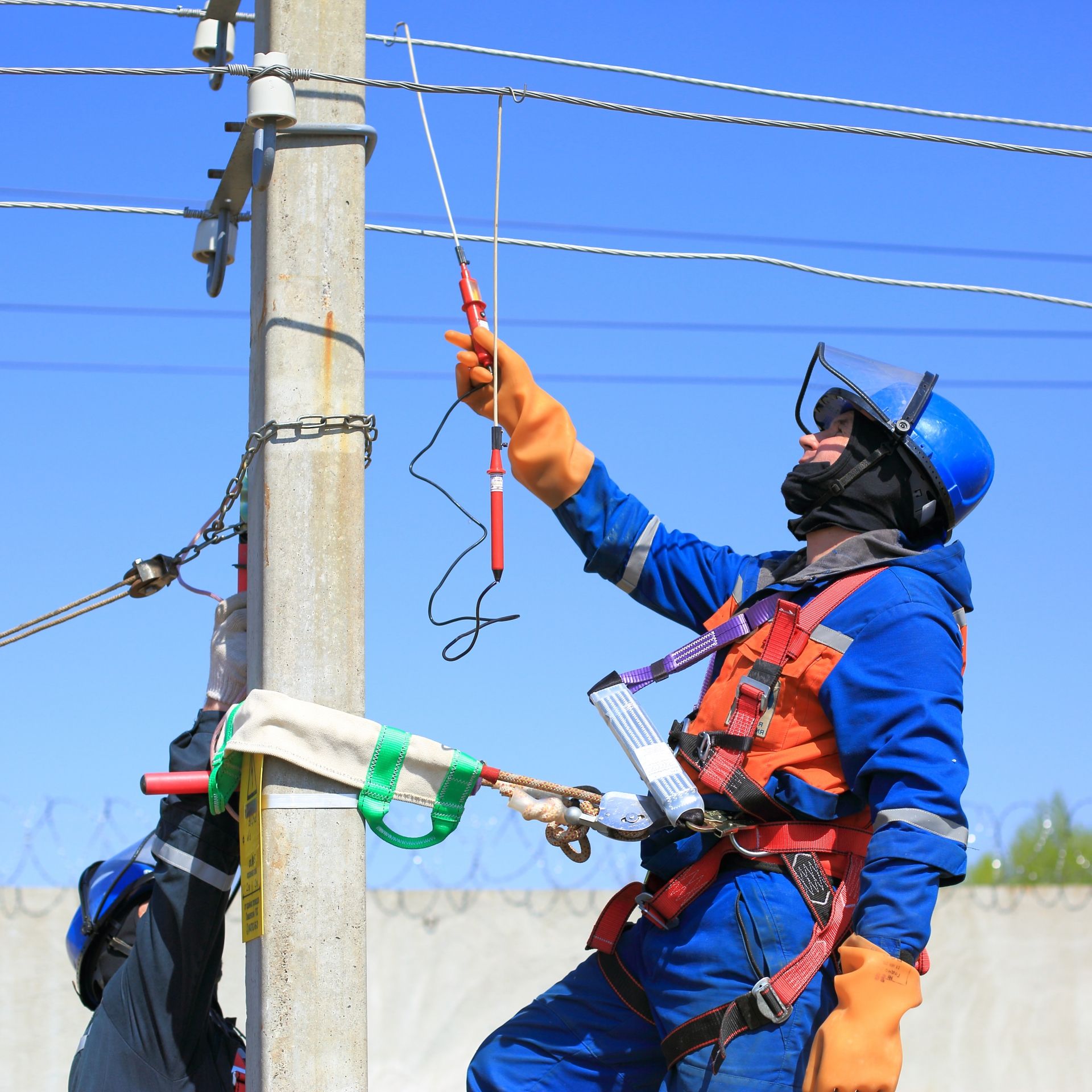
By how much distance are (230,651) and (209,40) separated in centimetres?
165

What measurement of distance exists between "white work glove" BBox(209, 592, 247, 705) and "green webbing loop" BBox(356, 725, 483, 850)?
606 millimetres

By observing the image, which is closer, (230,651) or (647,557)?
(230,651)

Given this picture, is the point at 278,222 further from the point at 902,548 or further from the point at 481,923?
the point at 481,923

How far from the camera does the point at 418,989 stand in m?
8.97

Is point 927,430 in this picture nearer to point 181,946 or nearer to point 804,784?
point 804,784

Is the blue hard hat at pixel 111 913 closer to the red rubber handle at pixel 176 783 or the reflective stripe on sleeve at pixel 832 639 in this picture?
the red rubber handle at pixel 176 783

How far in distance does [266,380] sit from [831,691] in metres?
1.48

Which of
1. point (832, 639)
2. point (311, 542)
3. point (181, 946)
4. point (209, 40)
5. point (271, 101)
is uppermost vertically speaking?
point (209, 40)

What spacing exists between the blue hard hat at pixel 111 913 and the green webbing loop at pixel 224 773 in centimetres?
125

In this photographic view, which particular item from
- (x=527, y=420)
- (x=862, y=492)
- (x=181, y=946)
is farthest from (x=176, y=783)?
(x=862, y=492)

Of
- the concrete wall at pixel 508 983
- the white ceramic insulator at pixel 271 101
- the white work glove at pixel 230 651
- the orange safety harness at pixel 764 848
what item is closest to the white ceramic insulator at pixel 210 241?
the white ceramic insulator at pixel 271 101

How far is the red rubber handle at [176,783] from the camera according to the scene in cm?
339

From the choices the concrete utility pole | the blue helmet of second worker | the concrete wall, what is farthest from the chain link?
the concrete wall

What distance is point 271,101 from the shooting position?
130 inches
